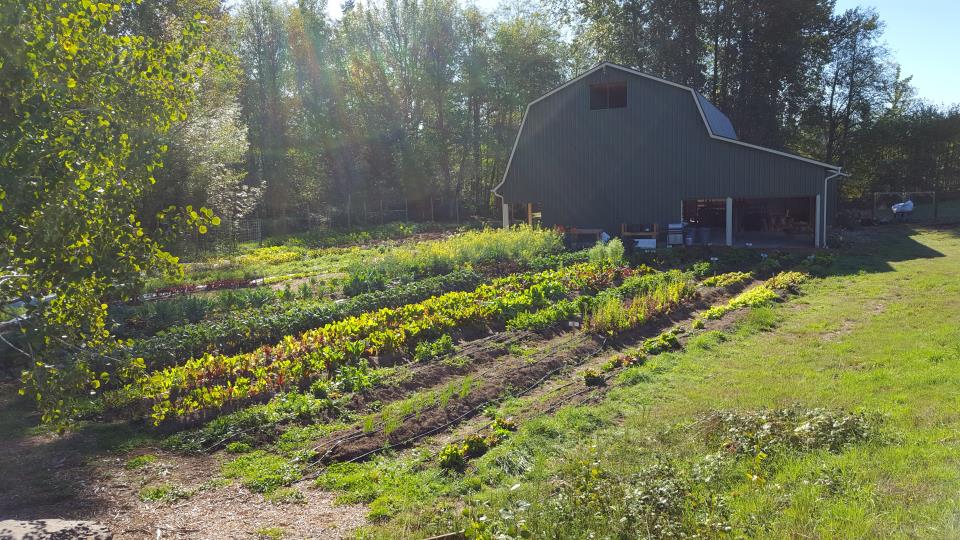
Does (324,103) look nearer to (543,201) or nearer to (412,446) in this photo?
(543,201)

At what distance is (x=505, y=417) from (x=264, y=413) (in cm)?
317

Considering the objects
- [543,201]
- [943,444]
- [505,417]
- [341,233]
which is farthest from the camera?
[341,233]

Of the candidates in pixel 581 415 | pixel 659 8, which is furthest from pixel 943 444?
pixel 659 8

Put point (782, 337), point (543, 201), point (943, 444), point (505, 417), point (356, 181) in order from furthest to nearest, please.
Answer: point (356, 181) → point (543, 201) → point (782, 337) → point (505, 417) → point (943, 444)

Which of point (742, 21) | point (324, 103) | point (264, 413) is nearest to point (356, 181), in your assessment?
point (324, 103)

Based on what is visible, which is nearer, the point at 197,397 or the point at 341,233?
the point at 197,397

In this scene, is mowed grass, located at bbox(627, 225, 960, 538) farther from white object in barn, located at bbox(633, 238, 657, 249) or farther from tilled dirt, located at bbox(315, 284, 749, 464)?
white object in barn, located at bbox(633, 238, 657, 249)

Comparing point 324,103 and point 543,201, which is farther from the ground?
point 324,103

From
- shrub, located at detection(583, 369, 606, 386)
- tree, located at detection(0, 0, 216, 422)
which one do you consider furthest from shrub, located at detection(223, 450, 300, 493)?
shrub, located at detection(583, 369, 606, 386)

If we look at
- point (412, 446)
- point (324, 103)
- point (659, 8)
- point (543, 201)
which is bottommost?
point (412, 446)

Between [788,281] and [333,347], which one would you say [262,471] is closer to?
[333,347]

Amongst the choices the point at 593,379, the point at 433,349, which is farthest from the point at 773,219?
the point at 593,379

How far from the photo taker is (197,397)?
8797 millimetres

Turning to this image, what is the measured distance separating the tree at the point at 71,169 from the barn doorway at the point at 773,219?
28391mm
